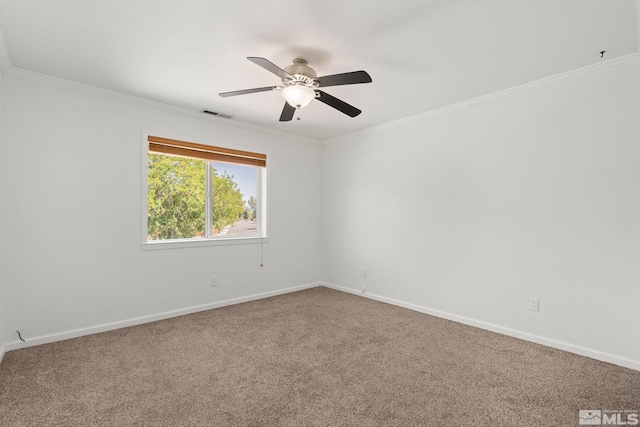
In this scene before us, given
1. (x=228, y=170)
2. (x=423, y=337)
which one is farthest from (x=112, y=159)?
(x=423, y=337)

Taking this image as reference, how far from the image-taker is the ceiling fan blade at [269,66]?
1931 mm

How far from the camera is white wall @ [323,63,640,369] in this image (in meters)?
2.49

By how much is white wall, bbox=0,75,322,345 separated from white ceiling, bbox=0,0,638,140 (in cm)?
37

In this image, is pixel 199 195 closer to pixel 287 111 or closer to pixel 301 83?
pixel 287 111

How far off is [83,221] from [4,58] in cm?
143

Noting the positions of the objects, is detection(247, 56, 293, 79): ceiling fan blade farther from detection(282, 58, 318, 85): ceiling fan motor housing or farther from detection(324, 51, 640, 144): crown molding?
detection(324, 51, 640, 144): crown molding

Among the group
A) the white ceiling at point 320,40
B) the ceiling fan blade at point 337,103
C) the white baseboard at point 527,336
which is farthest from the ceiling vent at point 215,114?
the white baseboard at point 527,336

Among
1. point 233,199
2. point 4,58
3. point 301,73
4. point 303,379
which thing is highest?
point 4,58

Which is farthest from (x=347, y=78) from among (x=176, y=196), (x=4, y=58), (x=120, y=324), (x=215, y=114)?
(x=120, y=324)

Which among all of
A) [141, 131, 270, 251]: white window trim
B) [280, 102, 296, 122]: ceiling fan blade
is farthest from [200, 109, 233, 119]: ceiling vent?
[280, 102, 296, 122]: ceiling fan blade

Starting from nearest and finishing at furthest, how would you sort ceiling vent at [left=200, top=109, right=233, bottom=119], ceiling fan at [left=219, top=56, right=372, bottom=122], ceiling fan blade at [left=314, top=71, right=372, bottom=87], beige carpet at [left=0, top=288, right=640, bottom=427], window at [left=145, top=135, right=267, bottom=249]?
beige carpet at [left=0, top=288, right=640, bottom=427] < ceiling fan blade at [left=314, top=71, right=372, bottom=87] < ceiling fan at [left=219, top=56, right=372, bottom=122] < ceiling vent at [left=200, top=109, right=233, bottom=119] < window at [left=145, top=135, right=267, bottom=249]

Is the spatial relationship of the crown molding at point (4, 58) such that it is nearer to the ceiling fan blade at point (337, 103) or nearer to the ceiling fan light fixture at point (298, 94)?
the ceiling fan light fixture at point (298, 94)

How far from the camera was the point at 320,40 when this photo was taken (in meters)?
2.21

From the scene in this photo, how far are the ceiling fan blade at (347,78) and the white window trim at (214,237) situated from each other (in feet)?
7.21
